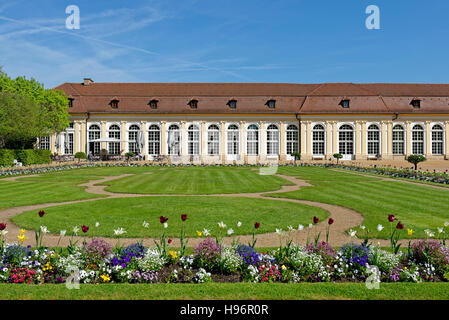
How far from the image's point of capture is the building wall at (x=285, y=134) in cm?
4647

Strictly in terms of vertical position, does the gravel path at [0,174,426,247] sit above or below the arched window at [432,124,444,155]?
below

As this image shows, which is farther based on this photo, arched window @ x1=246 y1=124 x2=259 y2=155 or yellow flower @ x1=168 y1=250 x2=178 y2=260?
arched window @ x1=246 y1=124 x2=259 y2=155

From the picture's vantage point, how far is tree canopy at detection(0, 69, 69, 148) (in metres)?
32.8

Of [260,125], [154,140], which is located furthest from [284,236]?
[154,140]

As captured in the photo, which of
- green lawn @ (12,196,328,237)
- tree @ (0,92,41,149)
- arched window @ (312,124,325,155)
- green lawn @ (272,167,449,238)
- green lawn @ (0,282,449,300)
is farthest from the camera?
arched window @ (312,124,325,155)

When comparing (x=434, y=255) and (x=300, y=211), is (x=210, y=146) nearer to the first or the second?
(x=300, y=211)

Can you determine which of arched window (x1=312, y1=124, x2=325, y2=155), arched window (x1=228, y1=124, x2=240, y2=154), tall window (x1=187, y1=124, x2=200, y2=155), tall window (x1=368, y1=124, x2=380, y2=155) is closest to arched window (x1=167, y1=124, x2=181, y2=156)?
tall window (x1=187, y1=124, x2=200, y2=155)

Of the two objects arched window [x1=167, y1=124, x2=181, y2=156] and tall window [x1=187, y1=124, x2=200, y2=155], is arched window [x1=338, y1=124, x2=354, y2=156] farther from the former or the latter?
arched window [x1=167, y1=124, x2=181, y2=156]

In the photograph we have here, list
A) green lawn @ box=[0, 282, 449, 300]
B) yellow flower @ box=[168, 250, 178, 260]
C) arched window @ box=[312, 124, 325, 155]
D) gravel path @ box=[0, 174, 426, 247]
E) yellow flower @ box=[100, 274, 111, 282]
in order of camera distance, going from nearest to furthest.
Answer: green lawn @ box=[0, 282, 449, 300] → yellow flower @ box=[100, 274, 111, 282] → yellow flower @ box=[168, 250, 178, 260] → gravel path @ box=[0, 174, 426, 247] → arched window @ box=[312, 124, 325, 155]

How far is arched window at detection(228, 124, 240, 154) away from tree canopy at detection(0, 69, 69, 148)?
20433 mm

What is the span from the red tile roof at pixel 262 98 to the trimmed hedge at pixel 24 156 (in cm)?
1112

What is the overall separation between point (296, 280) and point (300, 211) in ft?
20.3

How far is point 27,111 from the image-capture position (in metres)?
33.5
